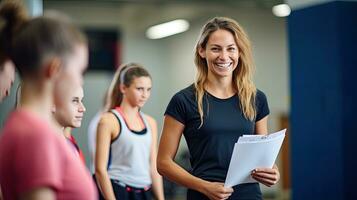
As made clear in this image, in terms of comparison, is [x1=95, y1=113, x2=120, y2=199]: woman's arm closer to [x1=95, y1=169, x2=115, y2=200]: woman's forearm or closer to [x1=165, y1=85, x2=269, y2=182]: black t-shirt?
[x1=95, y1=169, x2=115, y2=200]: woman's forearm

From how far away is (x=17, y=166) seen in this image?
1555 millimetres

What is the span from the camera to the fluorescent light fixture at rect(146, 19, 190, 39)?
512 inches

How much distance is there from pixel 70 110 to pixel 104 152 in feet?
6.81

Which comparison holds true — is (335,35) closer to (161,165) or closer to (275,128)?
(161,165)

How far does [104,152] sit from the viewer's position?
13.3ft

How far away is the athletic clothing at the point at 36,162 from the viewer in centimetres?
154

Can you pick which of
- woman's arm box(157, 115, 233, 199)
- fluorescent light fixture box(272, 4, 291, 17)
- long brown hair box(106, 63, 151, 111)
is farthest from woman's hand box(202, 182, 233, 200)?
fluorescent light fixture box(272, 4, 291, 17)

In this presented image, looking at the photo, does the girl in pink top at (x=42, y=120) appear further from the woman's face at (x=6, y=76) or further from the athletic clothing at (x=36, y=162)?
the woman's face at (x=6, y=76)

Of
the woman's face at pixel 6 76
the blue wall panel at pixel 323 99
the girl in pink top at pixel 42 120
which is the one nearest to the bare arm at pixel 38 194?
the girl in pink top at pixel 42 120

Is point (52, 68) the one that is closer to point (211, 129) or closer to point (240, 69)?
point (211, 129)

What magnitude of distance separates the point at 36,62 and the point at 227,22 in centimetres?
154

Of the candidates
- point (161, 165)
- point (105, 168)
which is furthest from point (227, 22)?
point (105, 168)

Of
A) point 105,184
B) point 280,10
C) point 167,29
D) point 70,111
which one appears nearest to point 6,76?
point 70,111

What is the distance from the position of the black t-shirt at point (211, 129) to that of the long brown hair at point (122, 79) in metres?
1.49
